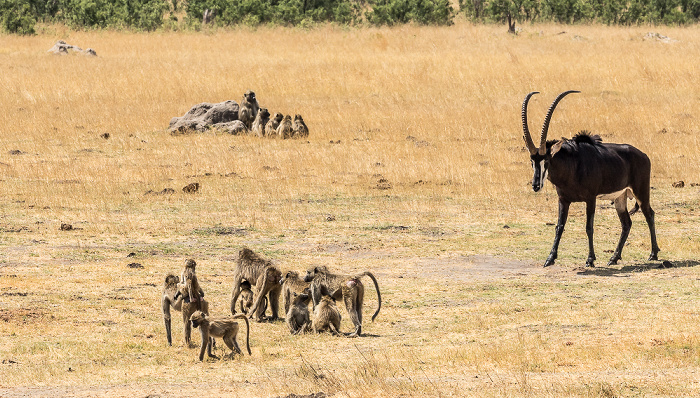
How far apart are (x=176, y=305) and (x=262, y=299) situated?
4.00 feet

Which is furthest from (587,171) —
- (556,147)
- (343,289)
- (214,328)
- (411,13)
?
(411,13)

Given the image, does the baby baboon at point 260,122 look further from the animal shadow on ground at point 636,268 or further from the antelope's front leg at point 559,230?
the animal shadow on ground at point 636,268

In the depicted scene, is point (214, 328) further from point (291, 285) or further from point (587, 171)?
point (587, 171)

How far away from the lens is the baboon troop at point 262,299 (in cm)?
1030

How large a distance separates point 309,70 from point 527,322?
27163 millimetres

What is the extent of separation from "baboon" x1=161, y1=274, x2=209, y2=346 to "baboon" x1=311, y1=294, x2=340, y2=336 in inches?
46.1

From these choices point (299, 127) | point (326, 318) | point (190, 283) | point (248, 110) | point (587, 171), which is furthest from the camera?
point (248, 110)

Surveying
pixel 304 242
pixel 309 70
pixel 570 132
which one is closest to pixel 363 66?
pixel 309 70

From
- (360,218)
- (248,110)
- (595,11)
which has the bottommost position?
(360,218)

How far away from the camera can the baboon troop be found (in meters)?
10.3

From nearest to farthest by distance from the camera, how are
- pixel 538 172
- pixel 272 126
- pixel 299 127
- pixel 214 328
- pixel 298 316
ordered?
pixel 214 328, pixel 298 316, pixel 538 172, pixel 299 127, pixel 272 126

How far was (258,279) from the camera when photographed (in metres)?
11.9

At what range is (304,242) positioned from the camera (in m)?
17.0

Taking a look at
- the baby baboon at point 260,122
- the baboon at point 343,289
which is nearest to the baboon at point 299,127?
the baby baboon at point 260,122
